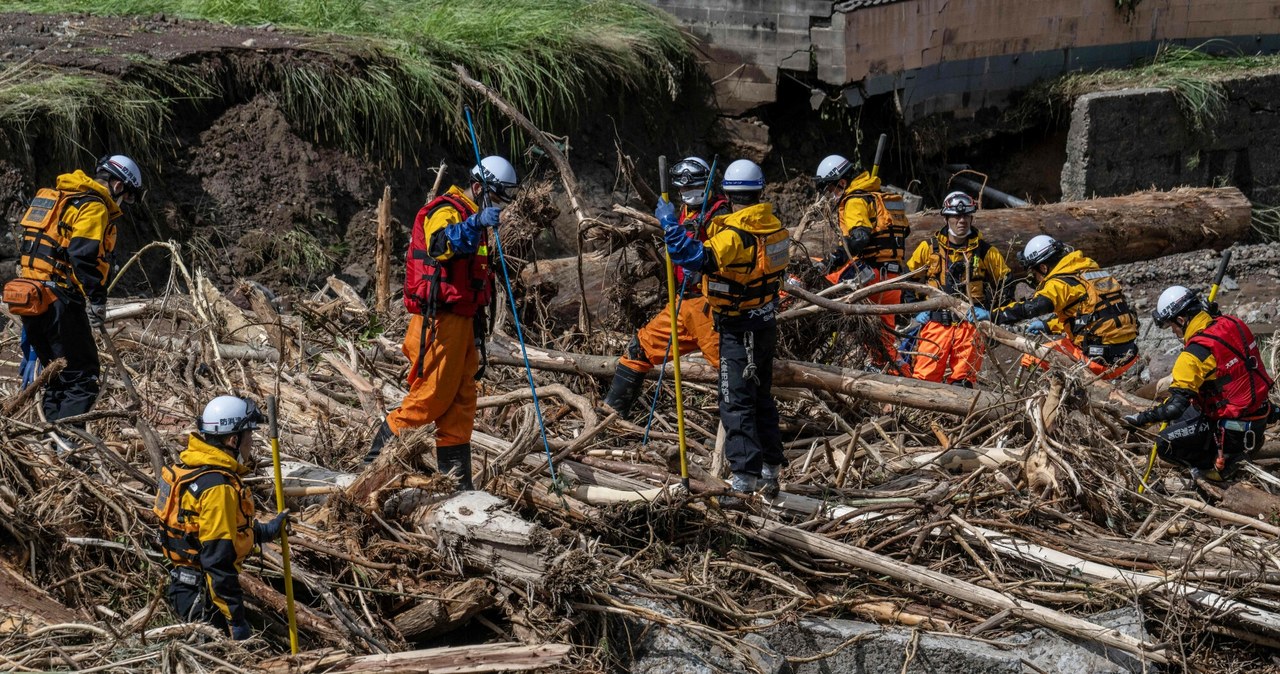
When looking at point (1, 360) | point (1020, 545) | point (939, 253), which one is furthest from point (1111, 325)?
point (1, 360)

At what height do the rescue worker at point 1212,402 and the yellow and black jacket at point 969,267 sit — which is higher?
the yellow and black jacket at point 969,267

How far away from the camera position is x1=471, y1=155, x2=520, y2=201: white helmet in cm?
616

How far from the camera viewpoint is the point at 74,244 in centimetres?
695

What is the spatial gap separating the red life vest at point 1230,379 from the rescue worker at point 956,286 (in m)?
1.34

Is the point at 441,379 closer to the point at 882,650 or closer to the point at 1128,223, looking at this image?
the point at 882,650

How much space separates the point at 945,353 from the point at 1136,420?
143 cm

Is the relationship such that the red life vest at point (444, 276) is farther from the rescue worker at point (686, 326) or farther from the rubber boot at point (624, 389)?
the rubber boot at point (624, 389)

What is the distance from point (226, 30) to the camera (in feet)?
37.8

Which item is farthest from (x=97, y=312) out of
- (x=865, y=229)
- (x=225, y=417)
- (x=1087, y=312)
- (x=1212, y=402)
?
(x=1212, y=402)

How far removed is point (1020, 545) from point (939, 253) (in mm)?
3460

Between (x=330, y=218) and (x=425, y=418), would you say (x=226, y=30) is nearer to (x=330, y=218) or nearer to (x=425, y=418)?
(x=330, y=218)

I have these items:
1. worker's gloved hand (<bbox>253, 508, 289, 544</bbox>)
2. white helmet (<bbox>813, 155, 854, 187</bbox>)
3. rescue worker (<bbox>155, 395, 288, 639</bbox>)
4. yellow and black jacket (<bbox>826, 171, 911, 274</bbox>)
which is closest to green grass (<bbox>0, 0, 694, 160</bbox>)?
white helmet (<bbox>813, 155, 854, 187</bbox>)

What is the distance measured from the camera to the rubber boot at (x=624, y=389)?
7621 millimetres

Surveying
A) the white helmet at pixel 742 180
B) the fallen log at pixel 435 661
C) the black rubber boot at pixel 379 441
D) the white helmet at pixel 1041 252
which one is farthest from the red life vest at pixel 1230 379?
the black rubber boot at pixel 379 441
